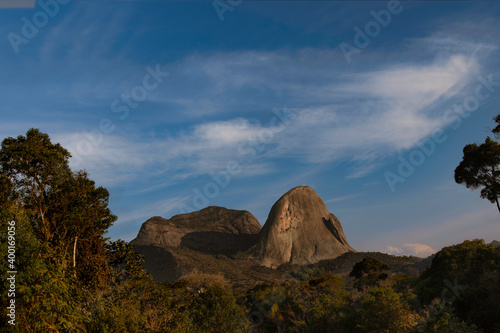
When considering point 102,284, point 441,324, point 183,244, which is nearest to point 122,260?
point 102,284

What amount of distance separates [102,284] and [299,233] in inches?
5450

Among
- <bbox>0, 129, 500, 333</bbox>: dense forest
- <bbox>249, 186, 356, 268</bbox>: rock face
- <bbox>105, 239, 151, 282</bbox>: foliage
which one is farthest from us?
<bbox>249, 186, 356, 268</bbox>: rock face

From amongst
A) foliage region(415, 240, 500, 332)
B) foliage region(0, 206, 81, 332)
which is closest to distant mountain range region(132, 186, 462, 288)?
foliage region(415, 240, 500, 332)

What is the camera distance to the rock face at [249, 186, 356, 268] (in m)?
153

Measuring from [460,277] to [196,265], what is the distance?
94672 millimetres

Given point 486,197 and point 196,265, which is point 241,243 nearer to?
point 196,265

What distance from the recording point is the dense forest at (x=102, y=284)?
14.4 meters

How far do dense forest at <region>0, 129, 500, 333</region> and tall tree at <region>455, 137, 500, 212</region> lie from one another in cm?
1199

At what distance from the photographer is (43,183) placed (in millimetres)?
27266

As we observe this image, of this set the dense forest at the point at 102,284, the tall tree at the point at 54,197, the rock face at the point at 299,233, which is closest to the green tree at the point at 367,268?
the dense forest at the point at 102,284

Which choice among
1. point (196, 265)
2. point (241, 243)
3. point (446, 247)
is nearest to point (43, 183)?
point (446, 247)

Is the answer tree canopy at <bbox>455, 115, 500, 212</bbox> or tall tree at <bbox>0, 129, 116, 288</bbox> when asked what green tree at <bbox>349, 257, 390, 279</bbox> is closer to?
tree canopy at <bbox>455, 115, 500, 212</bbox>

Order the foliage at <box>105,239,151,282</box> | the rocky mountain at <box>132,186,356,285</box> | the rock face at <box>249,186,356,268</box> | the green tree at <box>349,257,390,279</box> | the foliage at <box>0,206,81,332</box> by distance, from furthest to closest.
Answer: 1. the rock face at <box>249,186,356,268</box>
2. the rocky mountain at <box>132,186,356,285</box>
3. the green tree at <box>349,257,390,279</box>
4. the foliage at <box>105,239,151,282</box>
5. the foliage at <box>0,206,81,332</box>

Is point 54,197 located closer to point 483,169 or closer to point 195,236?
point 483,169
